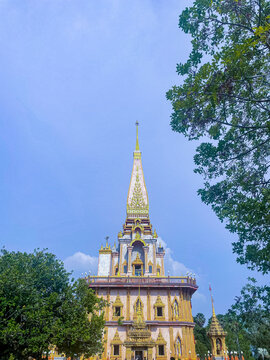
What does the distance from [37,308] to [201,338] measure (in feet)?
145

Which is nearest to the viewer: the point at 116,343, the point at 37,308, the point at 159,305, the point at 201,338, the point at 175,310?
the point at 37,308

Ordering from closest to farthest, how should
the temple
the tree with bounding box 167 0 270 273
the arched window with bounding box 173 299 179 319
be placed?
the tree with bounding box 167 0 270 273 < the temple < the arched window with bounding box 173 299 179 319

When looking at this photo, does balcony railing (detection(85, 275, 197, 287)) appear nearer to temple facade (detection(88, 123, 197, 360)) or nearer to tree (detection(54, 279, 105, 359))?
temple facade (detection(88, 123, 197, 360))

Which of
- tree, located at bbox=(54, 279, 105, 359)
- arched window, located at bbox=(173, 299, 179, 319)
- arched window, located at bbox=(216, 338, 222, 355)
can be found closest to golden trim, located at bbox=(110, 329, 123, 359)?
arched window, located at bbox=(173, 299, 179, 319)

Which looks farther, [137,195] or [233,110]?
[137,195]

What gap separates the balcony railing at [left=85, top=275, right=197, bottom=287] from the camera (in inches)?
1256

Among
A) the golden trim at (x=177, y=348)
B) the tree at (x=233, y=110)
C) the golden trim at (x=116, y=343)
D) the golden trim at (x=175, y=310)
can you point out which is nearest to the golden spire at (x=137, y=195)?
the golden trim at (x=175, y=310)

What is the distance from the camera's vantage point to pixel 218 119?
9.46 meters

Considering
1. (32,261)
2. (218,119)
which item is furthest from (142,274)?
(218,119)

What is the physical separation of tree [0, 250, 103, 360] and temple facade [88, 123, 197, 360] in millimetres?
7674

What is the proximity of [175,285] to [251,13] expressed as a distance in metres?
29.1

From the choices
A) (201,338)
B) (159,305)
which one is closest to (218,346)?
(159,305)

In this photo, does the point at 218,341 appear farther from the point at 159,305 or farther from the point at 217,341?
the point at 159,305

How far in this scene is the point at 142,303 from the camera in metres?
31.3
